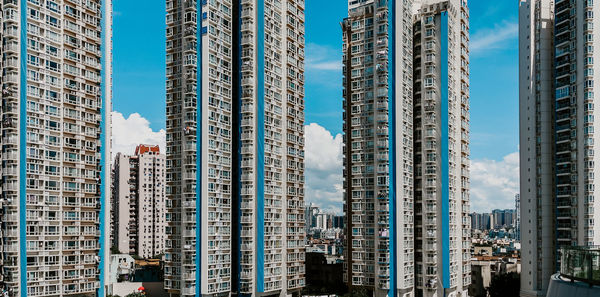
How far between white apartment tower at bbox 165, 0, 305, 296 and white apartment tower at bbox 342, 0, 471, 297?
772 cm

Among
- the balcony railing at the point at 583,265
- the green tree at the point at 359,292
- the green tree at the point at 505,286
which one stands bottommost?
the green tree at the point at 505,286

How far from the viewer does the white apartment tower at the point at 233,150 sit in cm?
6106

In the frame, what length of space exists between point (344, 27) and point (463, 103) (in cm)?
1917

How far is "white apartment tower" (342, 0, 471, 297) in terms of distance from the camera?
7119 cm

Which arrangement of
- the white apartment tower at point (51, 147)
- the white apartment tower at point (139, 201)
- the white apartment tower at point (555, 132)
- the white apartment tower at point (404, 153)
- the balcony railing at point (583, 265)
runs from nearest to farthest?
the balcony railing at point (583, 265) → the white apartment tower at point (51, 147) → the white apartment tower at point (404, 153) → the white apartment tower at point (555, 132) → the white apartment tower at point (139, 201)

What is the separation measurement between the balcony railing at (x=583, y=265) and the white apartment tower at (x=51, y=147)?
154ft

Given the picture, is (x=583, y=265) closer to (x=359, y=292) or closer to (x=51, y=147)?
(x=51, y=147)

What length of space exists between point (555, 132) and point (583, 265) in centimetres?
7153

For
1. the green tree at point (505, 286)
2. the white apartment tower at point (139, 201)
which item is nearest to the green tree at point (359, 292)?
the green tree at point (505, 286)

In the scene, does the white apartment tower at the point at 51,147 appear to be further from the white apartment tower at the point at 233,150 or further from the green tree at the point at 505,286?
the green tree at the point at 505,286

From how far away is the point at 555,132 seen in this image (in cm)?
8044

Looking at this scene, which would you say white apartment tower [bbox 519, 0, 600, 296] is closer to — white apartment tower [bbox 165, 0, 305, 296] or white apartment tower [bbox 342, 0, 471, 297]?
white apartment tower [bbox 342, 0, 471, 297]

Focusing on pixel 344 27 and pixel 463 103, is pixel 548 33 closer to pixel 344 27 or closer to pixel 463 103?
pixel 463 103

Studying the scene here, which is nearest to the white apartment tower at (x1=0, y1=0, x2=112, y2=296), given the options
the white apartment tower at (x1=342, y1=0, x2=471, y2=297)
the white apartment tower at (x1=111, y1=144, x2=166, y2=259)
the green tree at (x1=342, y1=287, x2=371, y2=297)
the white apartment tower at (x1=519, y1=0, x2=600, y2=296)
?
the green tree at (x1=342, y1=287, x2=371, y2=297)
